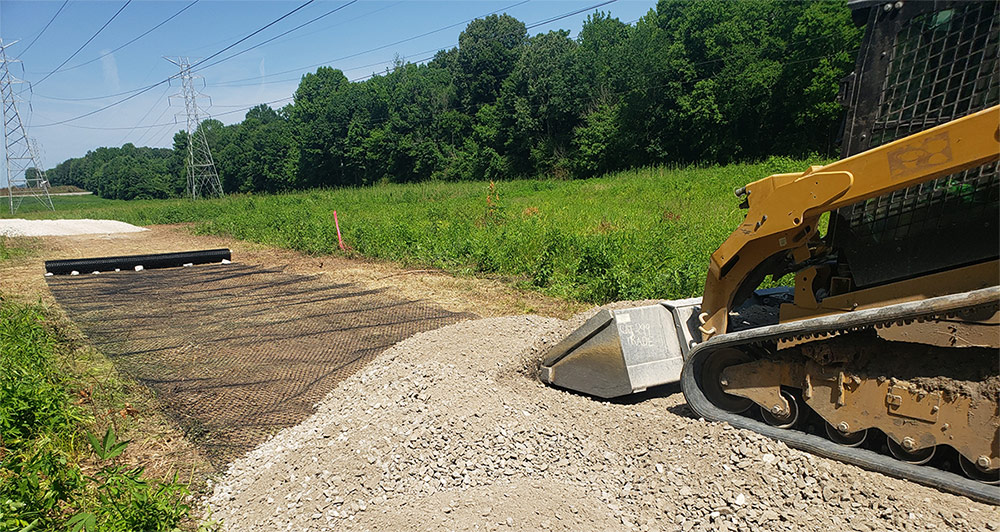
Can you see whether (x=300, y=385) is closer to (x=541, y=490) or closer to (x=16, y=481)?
(x=16, y=481)

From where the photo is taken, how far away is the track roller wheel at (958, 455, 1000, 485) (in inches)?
104

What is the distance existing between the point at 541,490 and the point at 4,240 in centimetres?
2158

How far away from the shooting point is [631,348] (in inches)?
164

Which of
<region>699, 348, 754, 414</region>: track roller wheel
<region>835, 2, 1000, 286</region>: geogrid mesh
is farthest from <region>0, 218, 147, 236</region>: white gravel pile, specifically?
<region>835, 2, 1000, 286</region>: geogrid mesh

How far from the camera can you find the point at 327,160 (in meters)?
61.9

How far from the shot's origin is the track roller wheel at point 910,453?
2875 mm

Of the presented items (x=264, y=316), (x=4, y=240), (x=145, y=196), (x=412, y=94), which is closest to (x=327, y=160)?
(x=412, y=94)

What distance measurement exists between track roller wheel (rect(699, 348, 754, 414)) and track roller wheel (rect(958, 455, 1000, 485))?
1036mm

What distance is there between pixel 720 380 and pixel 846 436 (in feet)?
2.40

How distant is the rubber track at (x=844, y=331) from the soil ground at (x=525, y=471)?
0.23ft

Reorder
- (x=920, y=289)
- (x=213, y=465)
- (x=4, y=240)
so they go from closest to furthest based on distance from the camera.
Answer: (x=920, y=289) < (x=213, y=465) < (x=4, y=240)

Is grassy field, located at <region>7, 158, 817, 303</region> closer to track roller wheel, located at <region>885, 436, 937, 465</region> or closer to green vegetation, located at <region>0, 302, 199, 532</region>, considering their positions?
track roller wheel, located at <region>885, 436, 937, 465</region>

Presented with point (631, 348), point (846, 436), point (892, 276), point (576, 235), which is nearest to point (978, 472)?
point (846, 436)

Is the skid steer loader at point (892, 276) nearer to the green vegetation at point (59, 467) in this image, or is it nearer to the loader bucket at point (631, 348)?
the loader bucket at point (631, 348)
